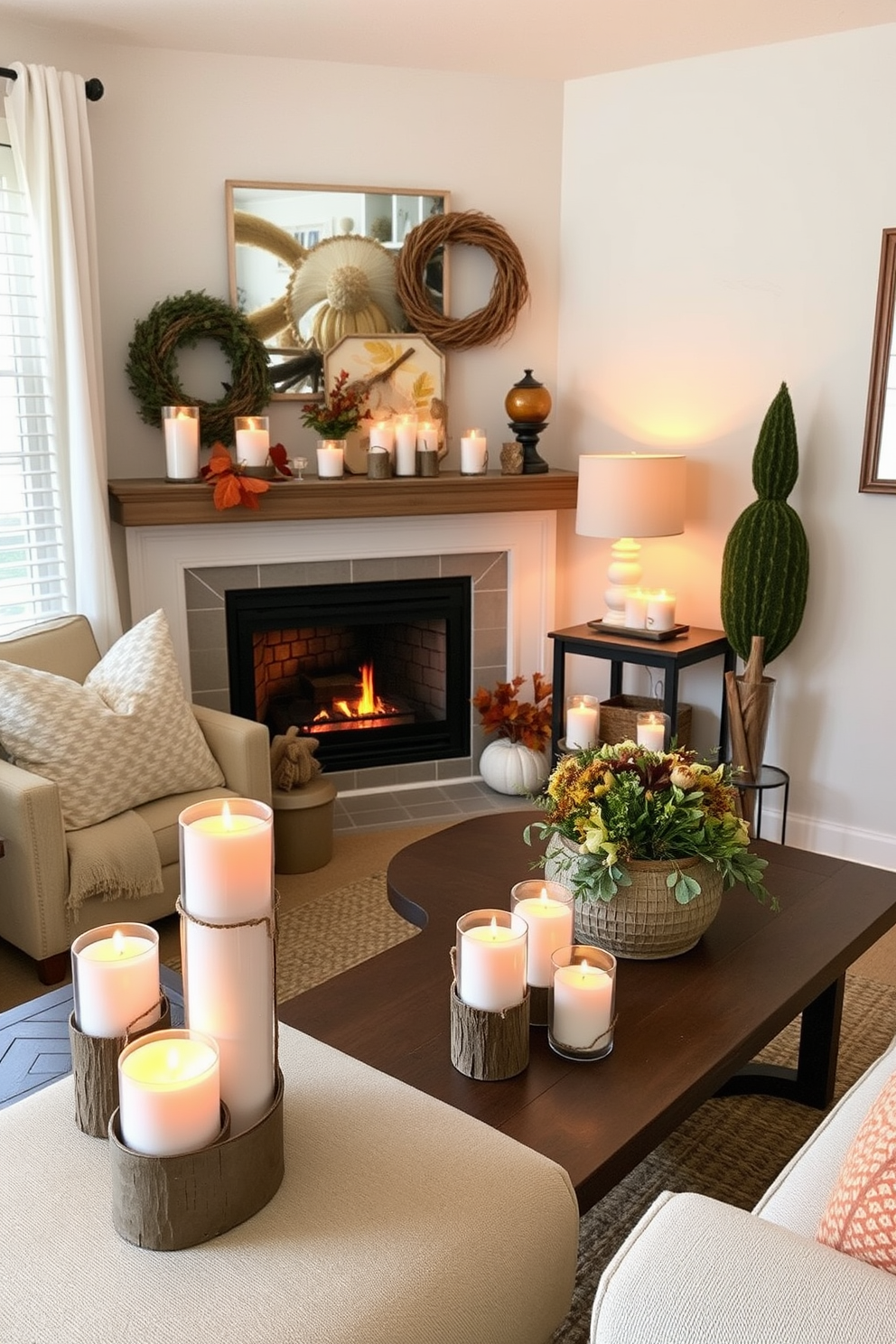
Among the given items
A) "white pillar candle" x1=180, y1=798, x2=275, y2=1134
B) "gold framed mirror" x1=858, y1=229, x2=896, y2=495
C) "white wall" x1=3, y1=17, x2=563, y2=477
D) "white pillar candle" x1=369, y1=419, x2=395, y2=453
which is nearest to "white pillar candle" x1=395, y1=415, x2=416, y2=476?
"white pillar candle" x1=369, y1=419, x2=395, y2=453

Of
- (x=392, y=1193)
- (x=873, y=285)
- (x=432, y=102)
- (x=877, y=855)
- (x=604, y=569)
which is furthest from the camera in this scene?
(x=604, y=569)

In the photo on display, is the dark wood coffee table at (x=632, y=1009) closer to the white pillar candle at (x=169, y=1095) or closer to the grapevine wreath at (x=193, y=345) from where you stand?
the white pillar candle at (x=169, y=1095)

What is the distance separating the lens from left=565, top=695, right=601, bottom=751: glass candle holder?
3.79 metres

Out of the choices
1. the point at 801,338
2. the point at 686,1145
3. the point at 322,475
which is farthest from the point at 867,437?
the point at 686,1145

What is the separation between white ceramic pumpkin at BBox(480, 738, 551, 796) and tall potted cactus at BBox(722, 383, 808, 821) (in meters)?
0.86

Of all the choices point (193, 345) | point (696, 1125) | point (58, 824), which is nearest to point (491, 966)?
point (696, 1125)

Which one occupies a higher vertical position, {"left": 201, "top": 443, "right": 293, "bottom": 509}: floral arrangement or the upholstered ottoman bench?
{"left": 201, "top": 443, "right": 293, "bottom": 509}: floral arrangement

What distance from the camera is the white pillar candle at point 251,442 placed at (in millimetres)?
3678

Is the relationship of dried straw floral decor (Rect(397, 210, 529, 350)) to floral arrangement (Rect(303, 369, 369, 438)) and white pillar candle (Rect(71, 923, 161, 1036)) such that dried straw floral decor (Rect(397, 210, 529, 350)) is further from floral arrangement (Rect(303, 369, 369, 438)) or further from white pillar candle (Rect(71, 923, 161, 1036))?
white pillar candle (Rect(71, 923, 161, 1036))

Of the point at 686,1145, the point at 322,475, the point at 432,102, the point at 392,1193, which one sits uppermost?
the point at 432,102

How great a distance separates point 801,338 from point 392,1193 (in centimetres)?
309

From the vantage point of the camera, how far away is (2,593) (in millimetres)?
3496

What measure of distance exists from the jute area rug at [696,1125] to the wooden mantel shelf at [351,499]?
1292mm

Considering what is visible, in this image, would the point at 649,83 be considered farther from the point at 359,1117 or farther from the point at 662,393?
the point at 359,1117
